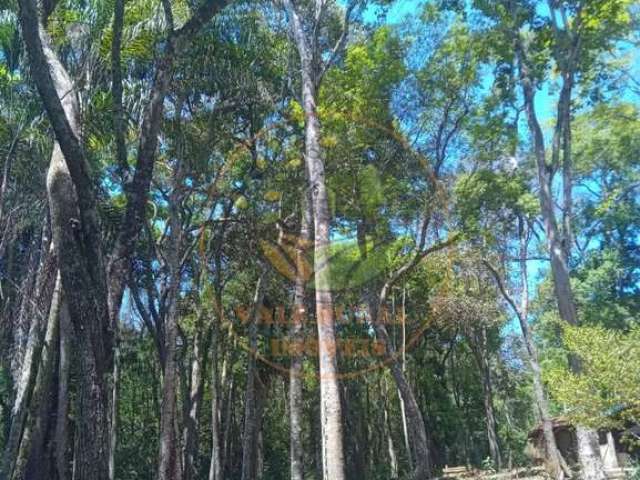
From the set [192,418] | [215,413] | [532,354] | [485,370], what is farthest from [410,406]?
[485,370]

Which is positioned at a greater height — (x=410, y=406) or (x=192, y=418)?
(x=192, y=418)

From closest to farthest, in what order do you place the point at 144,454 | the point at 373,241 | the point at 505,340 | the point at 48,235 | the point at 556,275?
the point at 48,235
the point at 556,275
the point at 373,241
the point at 144,454
the point at 505,340

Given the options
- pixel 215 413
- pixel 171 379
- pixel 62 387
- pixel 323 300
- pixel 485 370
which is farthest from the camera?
pixel 485 370

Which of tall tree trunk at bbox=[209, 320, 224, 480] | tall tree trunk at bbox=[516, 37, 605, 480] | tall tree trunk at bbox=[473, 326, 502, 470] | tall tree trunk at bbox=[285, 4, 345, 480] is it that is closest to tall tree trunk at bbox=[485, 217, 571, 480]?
tall tree trunk at bbox=[516, 37, 605, 480]

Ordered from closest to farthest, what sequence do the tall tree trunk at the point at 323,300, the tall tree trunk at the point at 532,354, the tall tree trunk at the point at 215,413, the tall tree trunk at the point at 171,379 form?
1. the tall tree trunk at the point at 323,300
2. the tall tree trunk at the point at 171,379
3. the tall tree trunk at the point at 532,354
4. the tall tree trunk at the point at 215,413

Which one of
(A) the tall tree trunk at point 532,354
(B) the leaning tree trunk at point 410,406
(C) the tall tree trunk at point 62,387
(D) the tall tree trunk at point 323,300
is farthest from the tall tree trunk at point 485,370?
(C) the tall tree trunk at point 62,387

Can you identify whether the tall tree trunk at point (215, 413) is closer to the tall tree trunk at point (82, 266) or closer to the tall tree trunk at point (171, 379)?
the tall tree trunk at point (171, 379)

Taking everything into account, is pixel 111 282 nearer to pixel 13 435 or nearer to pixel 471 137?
pixel 13 435

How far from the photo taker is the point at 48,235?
11273 mm

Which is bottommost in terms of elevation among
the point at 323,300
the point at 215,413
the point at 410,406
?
the point at 410,406

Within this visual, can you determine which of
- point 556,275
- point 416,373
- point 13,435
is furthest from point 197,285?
point 416,373

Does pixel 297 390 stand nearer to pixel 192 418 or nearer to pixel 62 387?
pixel 62 387

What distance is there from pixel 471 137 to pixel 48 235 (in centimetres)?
982

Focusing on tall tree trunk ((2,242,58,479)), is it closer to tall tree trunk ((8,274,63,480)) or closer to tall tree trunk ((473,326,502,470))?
tall tree trunk ((8,274,63,480))
